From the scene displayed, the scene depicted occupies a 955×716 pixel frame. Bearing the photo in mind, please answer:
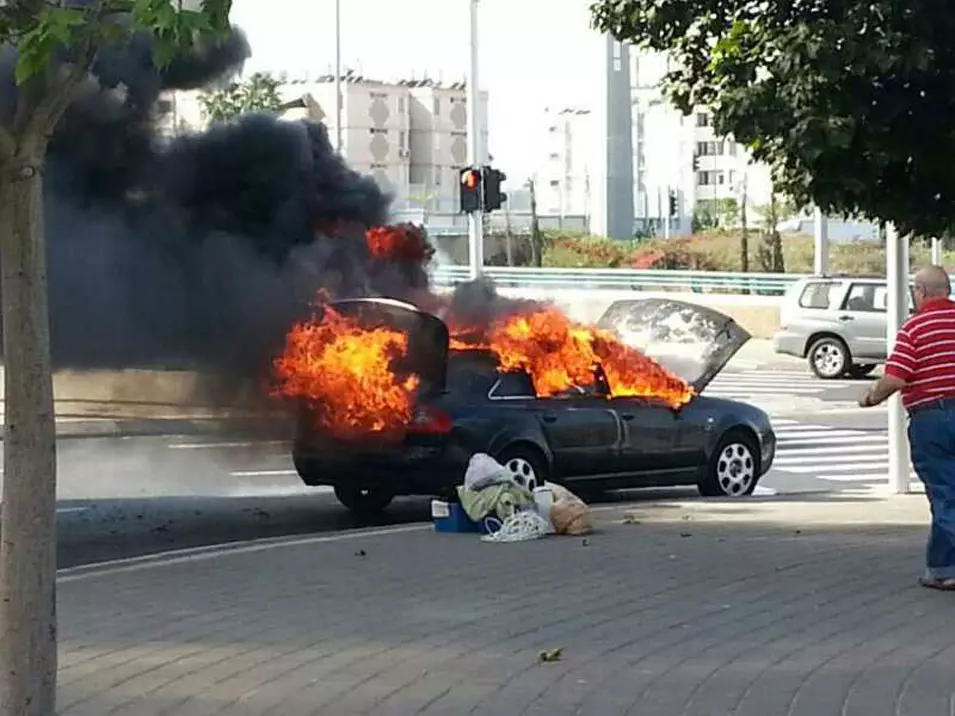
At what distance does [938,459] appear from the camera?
8688mm

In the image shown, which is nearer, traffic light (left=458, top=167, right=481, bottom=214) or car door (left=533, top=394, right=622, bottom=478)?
car door (left=533, top=394, right=622, bottom=478)

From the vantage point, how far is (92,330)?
51.1 ft

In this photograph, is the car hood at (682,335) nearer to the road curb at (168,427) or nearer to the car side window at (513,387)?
the car side window at (513,387)

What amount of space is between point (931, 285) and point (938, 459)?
0.92 meters

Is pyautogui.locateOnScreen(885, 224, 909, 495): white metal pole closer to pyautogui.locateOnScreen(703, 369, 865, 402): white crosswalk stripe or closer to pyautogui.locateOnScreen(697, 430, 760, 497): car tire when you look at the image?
pyautogui.locateOnScreen(697, 430, 760, 497): car tire

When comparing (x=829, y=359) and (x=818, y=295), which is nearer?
(x=829, y=359)

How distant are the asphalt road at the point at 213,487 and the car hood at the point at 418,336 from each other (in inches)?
51.7

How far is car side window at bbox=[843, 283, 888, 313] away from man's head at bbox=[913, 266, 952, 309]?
2198 cm

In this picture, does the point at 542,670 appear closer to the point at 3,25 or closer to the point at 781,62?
the point at 3,25

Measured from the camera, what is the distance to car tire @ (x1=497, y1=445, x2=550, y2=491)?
1344 cm

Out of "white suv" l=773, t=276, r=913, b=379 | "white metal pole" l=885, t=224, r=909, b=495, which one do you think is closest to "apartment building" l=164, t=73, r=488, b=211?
"white suv" l=773, t=276, r=913, b=379

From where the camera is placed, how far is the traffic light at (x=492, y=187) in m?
24.5

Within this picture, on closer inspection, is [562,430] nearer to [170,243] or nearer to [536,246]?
[170,243]

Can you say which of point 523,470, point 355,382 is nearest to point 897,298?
point 523,470
